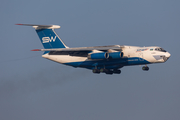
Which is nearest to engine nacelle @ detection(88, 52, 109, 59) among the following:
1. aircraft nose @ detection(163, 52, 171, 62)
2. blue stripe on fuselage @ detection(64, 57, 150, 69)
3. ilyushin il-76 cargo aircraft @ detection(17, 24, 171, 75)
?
ilyushin il-76 cargo aircraft @ detection(17, 24, 171, 75)

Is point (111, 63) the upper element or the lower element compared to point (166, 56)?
lower

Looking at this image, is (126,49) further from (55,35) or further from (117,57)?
(55,35)

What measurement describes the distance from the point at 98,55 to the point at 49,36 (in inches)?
215

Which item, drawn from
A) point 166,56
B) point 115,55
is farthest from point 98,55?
point 166,56

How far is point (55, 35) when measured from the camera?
28625 mm

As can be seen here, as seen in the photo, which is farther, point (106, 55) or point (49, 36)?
point (49, 36)

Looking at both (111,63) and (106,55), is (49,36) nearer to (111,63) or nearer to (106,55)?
(106,55)

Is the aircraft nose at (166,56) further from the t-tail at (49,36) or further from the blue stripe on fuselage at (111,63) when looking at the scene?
the t-tail at (49,36)

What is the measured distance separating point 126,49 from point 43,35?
7589 millimetres

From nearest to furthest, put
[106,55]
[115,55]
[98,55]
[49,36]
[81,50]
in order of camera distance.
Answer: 1. [115,55]
2. [106,55]
3. [98,55]
4. [81,50]
5. [49,36]

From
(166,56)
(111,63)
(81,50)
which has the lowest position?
(111,63)

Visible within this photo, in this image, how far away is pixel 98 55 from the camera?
83.7ft

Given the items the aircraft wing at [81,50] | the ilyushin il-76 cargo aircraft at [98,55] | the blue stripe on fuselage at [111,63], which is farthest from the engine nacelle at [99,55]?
the blue stripe on fuselage at [111,63]

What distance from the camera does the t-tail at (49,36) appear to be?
2853 centimetres
